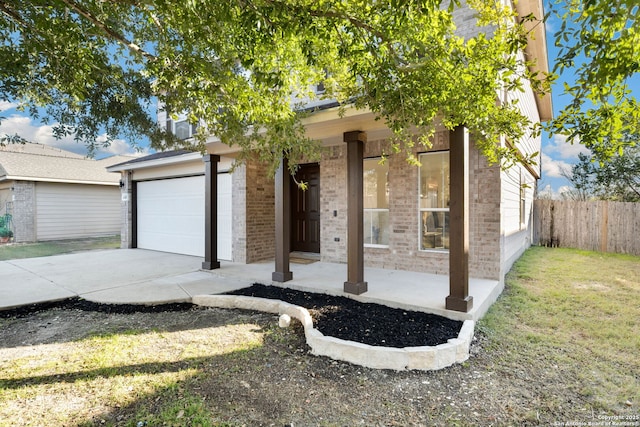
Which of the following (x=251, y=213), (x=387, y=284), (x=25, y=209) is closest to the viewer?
(x=387, y=284)

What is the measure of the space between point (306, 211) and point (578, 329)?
586 cm

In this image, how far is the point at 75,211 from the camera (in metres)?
15.3

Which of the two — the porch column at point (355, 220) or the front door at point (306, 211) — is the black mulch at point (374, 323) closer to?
the porch column at point (355, 220)

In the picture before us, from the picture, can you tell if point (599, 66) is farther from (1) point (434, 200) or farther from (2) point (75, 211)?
(2) point (75, 211)

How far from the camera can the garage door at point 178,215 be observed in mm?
8789

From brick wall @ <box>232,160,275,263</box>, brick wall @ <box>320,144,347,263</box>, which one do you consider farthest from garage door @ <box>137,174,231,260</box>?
brick wall @ <box>320,144,347,263</box>

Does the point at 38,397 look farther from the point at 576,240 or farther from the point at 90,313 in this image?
the point at 576,240

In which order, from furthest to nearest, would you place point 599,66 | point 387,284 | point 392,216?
point 392,216, point 387,284, point 599,66

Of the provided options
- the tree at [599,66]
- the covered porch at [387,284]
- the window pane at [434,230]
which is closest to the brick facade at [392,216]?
the window pane at [434,230]

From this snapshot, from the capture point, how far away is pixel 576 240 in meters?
11.5

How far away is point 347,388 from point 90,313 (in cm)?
403

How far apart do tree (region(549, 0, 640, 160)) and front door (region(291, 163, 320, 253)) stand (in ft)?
19.2

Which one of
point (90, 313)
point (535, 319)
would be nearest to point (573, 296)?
point (535, 319)

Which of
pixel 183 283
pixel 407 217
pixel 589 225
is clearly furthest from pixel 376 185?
pixel 589 225
